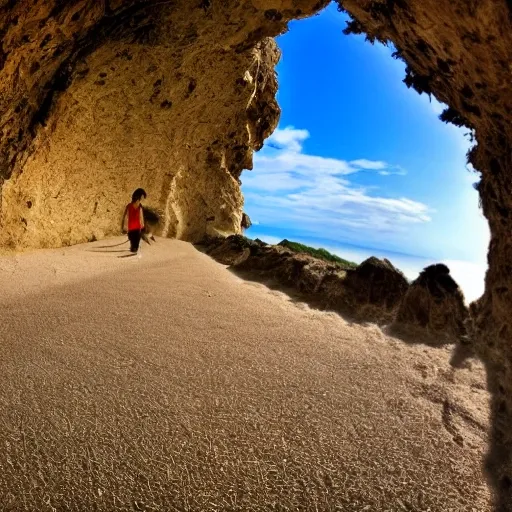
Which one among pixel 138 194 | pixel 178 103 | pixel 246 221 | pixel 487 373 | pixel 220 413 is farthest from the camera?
pixel 246 221

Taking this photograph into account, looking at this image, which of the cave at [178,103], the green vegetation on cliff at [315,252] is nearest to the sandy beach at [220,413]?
the cave at [178,103]

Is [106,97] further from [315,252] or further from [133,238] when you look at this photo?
[315,252]

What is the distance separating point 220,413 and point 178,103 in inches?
357

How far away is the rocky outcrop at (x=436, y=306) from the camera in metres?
5.68

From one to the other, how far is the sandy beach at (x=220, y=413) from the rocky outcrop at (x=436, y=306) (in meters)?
0.62

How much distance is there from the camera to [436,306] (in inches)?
233

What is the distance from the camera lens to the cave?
13.1 feet

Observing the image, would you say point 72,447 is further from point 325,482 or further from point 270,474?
point 325,482

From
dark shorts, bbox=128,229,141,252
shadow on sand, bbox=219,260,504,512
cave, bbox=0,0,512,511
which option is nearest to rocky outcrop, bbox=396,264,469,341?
shadow on sand, bbox=219,260,504,512

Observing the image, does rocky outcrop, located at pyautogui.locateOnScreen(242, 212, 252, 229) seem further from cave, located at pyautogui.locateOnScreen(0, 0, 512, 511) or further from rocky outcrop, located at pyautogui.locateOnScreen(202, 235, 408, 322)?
rocky outcrop, located at pyautogui.locateOnScreen(202, 235, 408, 322)

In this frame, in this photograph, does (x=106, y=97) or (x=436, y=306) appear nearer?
(x=436, y=306)

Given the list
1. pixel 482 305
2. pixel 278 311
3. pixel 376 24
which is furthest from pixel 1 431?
pixel 376 24

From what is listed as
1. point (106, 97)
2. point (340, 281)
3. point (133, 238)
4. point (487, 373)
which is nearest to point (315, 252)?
point (340, 281)

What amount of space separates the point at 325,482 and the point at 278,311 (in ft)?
11.1
